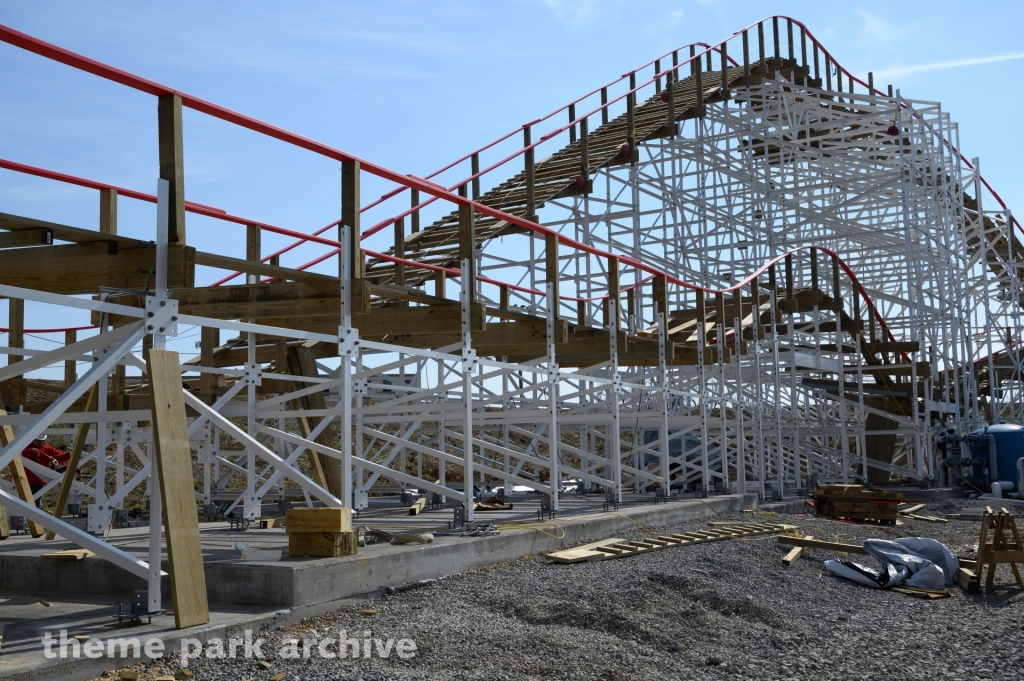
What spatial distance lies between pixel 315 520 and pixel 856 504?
989cm

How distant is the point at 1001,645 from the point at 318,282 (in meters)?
5.40

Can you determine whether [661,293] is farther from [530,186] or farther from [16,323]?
[16,323]

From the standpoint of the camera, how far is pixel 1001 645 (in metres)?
7.00

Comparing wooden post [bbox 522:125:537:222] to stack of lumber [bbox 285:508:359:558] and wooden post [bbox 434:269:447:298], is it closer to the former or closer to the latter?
wooden post [bbox 434:269:447:298]

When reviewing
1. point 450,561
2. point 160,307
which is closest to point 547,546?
point 450,561

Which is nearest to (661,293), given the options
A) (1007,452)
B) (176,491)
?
(176,491)

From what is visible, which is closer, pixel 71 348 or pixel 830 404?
pixel 71 348

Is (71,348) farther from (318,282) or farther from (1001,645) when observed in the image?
(1001,645)

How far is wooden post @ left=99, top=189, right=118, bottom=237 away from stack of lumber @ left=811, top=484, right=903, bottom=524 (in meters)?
10.4

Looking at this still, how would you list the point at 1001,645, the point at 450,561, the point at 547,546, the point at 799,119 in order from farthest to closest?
the point at 799,119 → the point at 547,546 → the point at 450,561 → the point at 1001,645

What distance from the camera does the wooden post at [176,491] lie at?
17.9ft

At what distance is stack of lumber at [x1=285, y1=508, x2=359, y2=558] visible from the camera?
681 cm

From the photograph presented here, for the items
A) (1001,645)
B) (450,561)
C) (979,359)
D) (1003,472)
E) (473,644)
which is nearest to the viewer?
(473,644)

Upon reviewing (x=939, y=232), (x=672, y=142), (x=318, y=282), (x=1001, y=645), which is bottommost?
(x=1001, y=645)
